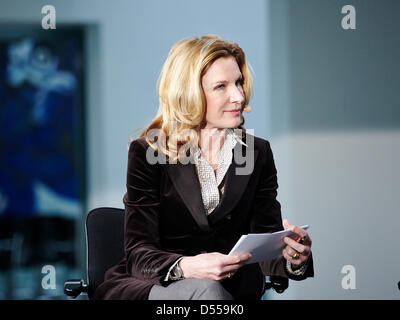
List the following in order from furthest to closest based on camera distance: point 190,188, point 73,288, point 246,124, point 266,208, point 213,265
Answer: point 246,124, point 73,288, point 266,208, point 190,188, point 213,265

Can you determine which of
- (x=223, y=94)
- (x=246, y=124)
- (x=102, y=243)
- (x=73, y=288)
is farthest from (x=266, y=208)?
(x=246, y=124)

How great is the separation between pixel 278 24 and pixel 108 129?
1.34 m

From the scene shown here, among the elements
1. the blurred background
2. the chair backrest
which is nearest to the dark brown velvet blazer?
the chair backrest

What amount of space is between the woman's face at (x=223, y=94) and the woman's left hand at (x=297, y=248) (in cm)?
37

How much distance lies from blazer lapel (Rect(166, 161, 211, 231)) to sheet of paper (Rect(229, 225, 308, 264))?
0.71 feet

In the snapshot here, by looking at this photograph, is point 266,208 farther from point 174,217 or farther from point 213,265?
→ point 213,265

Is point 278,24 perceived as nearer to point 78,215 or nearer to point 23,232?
point 78,215

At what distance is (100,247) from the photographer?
7.52 ft

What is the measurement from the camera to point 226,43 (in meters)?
2.00

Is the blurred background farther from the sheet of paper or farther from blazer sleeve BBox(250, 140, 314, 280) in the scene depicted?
the sheet of paper

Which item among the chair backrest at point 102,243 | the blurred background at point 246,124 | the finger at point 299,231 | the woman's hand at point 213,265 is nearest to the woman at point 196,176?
the finger at point 299,231

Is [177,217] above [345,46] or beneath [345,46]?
beneath

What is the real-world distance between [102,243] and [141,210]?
45 cm
